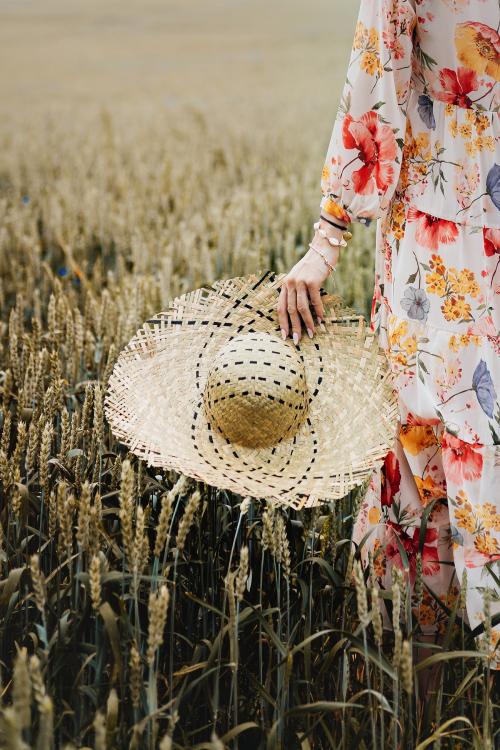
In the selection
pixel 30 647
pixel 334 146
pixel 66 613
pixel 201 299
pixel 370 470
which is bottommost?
pixel 30 647

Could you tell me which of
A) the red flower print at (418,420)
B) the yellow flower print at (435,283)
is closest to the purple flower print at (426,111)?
the yellow flower print at (435,283)

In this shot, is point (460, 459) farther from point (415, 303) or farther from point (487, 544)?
point (415, 303)

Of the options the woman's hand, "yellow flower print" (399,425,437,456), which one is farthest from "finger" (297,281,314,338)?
"yellow flower print" (399,425,437,456)

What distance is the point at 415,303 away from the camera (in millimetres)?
1232

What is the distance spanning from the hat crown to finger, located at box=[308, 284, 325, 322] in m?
0.07

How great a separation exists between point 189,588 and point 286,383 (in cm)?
36

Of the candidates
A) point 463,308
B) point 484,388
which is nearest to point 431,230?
point 463,308

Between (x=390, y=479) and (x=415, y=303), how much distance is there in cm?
28

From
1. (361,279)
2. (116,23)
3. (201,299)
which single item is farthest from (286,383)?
(116,23)

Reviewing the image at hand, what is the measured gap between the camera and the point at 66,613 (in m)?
1.10

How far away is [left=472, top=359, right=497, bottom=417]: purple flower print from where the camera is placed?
1167mm

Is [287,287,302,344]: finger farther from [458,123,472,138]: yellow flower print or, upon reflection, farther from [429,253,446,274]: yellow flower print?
[458,123,472,138]: yellow flower print

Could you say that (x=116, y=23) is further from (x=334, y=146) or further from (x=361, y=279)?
(x=334, y=146)

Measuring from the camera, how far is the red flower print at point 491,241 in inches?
46.6
